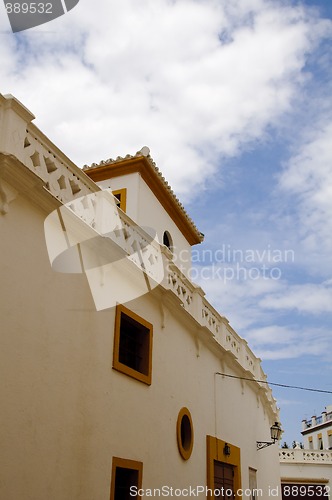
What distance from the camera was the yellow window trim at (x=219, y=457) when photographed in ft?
35.5

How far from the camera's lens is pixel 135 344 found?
30.5 feet

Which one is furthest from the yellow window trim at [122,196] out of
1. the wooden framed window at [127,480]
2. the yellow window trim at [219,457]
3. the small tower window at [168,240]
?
the wooden framed window at [127,480]

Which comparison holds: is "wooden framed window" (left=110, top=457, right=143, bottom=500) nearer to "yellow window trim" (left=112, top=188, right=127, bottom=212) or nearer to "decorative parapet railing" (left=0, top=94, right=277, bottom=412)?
"decorative parapet railing" (left=0, top=94, right=277, bottom=412)

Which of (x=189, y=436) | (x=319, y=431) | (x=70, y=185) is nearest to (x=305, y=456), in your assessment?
(x=189, y=436)

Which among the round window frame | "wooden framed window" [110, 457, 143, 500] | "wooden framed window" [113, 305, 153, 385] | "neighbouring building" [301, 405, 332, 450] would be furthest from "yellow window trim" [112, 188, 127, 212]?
"neighbouring building" [301, 405, 332, 450]

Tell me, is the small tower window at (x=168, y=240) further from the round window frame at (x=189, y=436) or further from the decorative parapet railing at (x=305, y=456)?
the decorative parapet railing at (x=305, y=456)

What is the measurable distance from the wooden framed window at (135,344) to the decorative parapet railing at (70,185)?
956mm

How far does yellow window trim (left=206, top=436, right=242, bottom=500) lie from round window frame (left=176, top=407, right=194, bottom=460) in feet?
2.70

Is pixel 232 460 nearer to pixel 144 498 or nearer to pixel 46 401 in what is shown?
pixel 144 498

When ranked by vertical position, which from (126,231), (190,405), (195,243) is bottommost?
(190,405)

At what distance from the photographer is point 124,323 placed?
29.6 ft

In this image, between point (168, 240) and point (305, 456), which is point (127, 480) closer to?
point (168, 240)

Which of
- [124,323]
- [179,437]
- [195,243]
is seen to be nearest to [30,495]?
[124,323]

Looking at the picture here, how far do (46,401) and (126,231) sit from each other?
3.39 meters
